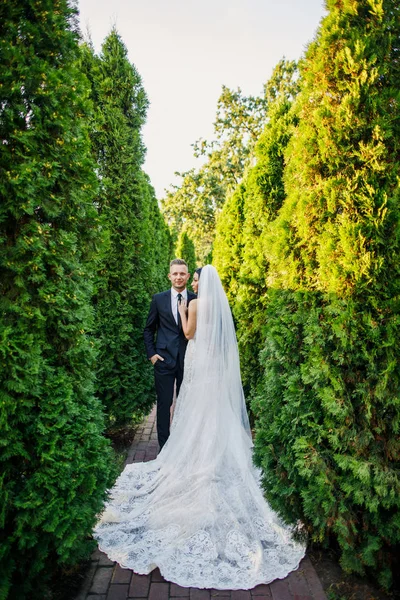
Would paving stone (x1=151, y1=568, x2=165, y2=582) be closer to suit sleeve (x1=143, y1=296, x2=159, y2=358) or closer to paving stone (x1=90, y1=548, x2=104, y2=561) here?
paving stone (x1=90, y1=548, x2=104, y2=561)

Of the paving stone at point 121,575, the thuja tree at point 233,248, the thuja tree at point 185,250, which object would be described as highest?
the thuja tree at point 185,250

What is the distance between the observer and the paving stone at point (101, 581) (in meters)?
2.56

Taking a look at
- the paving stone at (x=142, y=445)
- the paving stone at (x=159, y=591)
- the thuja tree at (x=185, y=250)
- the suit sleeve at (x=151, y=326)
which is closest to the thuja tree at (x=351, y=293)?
the paving stone at (x=159, y=591)

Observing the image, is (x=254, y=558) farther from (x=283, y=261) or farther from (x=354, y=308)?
(x=283, y=261)

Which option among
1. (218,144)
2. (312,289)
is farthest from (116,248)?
(218,144)

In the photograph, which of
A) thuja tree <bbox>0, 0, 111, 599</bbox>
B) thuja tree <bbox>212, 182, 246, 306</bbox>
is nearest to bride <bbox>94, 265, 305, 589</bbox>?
thuja tree <bbox>0, 0, 111, 599</bbox>

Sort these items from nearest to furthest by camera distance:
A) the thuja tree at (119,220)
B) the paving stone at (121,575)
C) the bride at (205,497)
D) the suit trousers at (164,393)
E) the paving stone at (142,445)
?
the paving stone at (121,575), the bride at (205,497), the suit trousers at (164,393), the thuja tree at (119,220), the paving stone at (142,445)

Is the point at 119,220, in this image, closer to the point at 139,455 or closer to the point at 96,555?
the point at 139,455

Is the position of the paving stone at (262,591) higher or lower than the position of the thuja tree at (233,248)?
lower

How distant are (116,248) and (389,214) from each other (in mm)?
3632

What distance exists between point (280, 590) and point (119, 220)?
4414 mm

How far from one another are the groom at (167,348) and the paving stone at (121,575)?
201cm

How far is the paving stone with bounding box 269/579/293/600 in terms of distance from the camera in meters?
2.52

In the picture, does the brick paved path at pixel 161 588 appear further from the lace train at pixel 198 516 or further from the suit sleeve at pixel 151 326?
the suit sleeve at pixel 151 326
